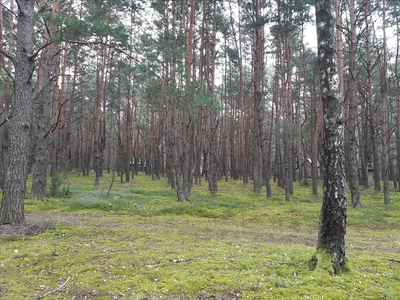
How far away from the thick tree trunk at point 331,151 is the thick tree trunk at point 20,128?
5876mm

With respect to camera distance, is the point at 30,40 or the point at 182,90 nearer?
the point at 30,40

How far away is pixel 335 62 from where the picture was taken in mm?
4016

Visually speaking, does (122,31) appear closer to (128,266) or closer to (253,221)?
(128,266)

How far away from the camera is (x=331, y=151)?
3.86 m

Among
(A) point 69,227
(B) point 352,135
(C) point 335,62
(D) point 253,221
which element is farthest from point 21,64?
(B) point 352,135

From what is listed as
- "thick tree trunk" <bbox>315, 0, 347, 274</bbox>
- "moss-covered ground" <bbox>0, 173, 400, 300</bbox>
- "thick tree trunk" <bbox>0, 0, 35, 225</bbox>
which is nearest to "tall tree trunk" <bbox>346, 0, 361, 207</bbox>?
"moss-covered ground" <bbox>0, 173, 400, 300</bbox>

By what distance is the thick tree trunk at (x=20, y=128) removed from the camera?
5.73 metres

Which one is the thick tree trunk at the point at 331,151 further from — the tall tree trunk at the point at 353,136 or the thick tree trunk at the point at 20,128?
the tall tree trunk at the point at 353,136

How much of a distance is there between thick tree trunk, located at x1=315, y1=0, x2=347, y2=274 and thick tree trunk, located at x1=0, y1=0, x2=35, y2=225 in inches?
231

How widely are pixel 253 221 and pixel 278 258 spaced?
15.7 feet

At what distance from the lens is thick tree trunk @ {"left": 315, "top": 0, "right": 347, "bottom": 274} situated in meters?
3.75

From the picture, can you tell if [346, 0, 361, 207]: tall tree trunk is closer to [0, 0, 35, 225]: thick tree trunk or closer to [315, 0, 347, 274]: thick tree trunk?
[315, 0, 347, 274]: thick tree trunk

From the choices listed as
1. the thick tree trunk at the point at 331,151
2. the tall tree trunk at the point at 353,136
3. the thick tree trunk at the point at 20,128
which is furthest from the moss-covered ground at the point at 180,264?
the tall tree trunk at the point at 353,136

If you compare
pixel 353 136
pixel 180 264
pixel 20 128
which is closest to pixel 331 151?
pixel 180 264
